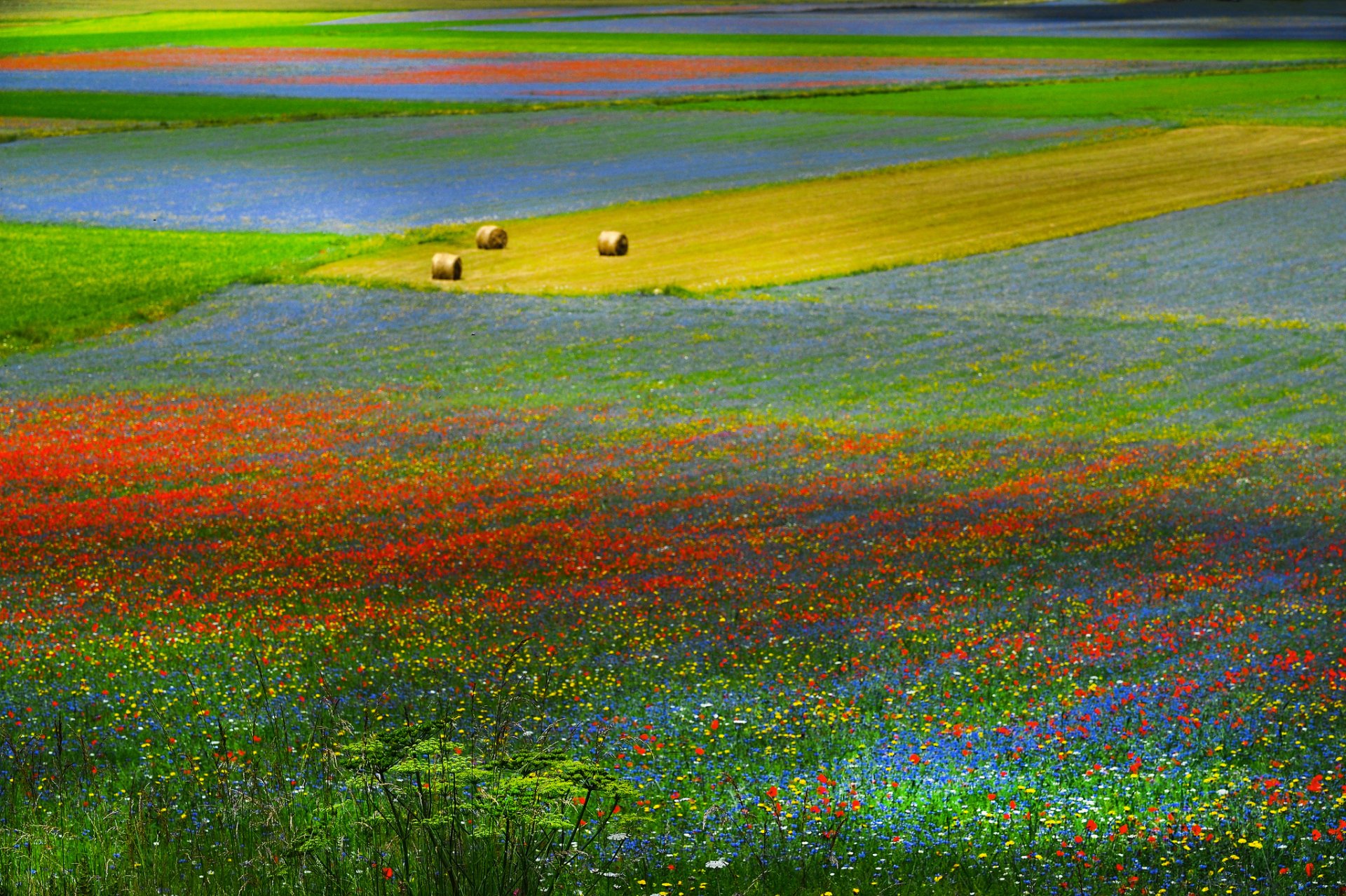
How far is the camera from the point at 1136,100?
101m

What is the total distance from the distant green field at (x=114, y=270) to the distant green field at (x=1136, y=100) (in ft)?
168

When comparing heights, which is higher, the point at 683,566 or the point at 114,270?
the point at 114,270

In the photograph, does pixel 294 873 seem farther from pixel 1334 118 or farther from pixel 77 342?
pixel 1334 118

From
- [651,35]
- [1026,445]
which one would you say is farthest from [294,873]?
[651,35]

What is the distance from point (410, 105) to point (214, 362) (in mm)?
72180

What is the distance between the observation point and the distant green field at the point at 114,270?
1756 inches

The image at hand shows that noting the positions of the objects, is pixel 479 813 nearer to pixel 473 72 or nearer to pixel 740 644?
pixel 740 644

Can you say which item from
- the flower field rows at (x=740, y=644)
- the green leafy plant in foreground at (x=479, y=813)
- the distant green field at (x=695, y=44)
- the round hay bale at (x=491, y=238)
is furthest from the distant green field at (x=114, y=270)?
the distant green field at (x=695, y=44)

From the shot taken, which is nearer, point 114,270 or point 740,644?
point 740,644

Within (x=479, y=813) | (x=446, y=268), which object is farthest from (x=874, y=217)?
(x=479, y=813)

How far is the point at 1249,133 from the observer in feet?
263

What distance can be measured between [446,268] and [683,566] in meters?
33.6

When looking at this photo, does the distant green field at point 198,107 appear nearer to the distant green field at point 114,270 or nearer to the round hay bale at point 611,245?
the distant green field at point 114,270

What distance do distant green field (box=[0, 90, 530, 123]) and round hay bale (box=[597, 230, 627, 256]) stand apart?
51189 millimetres
